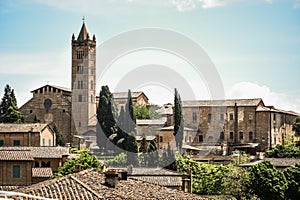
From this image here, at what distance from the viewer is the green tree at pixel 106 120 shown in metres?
63.1

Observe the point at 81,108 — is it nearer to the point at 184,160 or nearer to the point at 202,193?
the point at 184,160

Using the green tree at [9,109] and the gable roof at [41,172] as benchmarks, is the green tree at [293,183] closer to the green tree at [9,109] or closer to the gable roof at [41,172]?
the gable roof at [41,172]

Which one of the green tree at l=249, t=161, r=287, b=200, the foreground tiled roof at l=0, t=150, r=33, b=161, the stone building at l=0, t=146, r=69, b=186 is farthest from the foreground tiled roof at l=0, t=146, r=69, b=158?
the green tree at l=249, t=161, r=287, b=200

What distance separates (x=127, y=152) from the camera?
56781 mm

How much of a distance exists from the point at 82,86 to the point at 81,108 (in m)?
3.30

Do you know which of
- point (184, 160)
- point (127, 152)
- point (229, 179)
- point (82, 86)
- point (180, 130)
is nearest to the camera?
point (229, 179)

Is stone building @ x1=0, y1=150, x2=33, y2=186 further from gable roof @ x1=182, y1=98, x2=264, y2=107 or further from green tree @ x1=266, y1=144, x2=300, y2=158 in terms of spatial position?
gable roof @ x1=182, y1=98, x2=264, y2=107

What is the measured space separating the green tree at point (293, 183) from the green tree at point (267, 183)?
435 mm

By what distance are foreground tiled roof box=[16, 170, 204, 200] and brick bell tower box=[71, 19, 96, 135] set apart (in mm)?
57610

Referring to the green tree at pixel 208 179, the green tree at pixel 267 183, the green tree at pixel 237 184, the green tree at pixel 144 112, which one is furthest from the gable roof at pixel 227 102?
the green tree at pixel 267 183

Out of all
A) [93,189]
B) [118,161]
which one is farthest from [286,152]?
[93,189]

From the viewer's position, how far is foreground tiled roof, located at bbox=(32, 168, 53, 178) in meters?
36.7

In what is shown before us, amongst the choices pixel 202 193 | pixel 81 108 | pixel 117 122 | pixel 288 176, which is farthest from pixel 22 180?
pixel 81 108

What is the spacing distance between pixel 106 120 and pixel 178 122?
26.4ft
